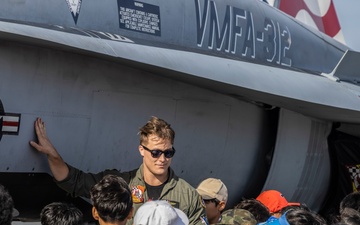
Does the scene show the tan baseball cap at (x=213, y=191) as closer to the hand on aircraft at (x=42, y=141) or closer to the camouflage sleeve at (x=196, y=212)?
the camouflage sleeve at (x=196, y=212)

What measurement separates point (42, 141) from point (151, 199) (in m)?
1.15

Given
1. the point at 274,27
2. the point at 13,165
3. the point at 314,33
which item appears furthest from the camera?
the point at 314,33

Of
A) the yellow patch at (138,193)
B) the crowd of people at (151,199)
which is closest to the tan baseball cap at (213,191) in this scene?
the crowd of people at (151,199)

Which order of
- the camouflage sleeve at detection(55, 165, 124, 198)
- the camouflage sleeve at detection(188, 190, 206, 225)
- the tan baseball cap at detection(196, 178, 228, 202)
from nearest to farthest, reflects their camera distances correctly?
the camouflage sleeve at detection(188, 190, 206, 225), the tan baseball cap at detection(196, 178, 228, 202), the camouflage sleeve at detection(55, 165, 124, 198)

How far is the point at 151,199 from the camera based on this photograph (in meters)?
4.73

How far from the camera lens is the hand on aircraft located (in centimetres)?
532

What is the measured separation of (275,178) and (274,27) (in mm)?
1885

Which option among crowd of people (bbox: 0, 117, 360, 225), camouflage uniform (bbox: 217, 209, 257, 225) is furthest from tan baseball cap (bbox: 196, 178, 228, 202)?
camouflage uniform (bbox: 217, 209, 257, 225)

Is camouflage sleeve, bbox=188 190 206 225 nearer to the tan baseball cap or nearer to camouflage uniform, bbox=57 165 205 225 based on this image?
camouflage uniform, bbox=57 165 205 225

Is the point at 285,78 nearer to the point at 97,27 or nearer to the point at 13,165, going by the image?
the point at 97,27

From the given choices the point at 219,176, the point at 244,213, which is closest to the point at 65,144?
the point at 244,213

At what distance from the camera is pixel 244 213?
4.89 metres

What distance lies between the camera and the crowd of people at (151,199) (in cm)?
344

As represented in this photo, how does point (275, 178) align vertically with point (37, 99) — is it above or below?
below
